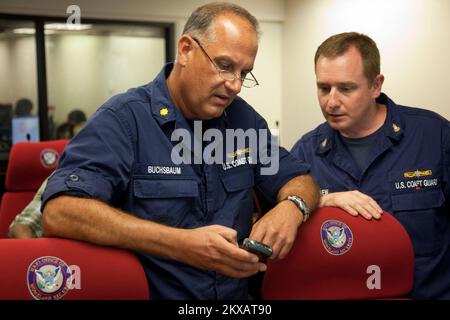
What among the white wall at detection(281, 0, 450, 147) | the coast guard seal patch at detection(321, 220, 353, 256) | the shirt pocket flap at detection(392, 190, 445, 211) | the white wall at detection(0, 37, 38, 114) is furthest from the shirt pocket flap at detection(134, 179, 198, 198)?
the white wall at detection(0, 37, 38, 114)

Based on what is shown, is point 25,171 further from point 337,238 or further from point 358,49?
point 337,238

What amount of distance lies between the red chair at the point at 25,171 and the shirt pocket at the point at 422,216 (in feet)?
5.37

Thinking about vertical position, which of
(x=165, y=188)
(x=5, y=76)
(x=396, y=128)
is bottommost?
(x=165, y=188)

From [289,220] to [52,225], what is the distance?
20.6 inches

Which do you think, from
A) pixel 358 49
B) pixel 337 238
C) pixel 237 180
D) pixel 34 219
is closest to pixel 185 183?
pixel 237 180

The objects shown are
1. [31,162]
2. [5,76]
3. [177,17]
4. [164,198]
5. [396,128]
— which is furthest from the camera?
[177,17]

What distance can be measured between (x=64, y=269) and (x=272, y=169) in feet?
2.12

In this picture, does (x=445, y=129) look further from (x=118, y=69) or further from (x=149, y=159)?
(x=118, y=69)

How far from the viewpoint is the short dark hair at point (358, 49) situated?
177 cm

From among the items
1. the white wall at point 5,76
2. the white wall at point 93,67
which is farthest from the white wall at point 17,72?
the white wall at point 93,67

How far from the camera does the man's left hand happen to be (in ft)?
3.77

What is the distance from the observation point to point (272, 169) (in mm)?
1423

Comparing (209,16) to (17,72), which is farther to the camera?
(17,72)

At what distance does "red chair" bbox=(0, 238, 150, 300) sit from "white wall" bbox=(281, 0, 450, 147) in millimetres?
2338
